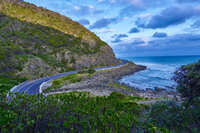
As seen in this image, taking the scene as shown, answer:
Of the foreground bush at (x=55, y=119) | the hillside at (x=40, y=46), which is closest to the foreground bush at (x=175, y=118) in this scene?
the foreground bush at (x=55, y=119)

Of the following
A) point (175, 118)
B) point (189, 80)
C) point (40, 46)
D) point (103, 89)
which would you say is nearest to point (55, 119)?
point (175, 118)

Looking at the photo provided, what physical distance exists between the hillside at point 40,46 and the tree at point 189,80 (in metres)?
46.0

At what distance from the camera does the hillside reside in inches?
1922

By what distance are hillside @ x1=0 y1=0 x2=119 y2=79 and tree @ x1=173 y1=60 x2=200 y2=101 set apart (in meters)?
46.0

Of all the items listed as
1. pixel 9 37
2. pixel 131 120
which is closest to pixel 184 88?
pixel 131 120

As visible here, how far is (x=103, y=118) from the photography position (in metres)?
4.93

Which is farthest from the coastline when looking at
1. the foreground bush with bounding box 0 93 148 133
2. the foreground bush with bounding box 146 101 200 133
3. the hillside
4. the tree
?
the foreground bush with bounding box 0 93 148 133

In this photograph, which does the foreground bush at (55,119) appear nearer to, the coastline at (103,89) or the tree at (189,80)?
the tree at (189,80)

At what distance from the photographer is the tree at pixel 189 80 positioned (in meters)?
9.22

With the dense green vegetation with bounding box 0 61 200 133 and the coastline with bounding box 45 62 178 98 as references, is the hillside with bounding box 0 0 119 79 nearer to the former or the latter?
the coastline with bounding box 45 62 178 98

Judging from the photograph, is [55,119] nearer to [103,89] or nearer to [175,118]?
[175,118]

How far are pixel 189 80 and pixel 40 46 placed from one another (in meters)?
67.0

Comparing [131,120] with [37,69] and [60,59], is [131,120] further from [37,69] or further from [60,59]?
[60,59]

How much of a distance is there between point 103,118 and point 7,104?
3816 mm
